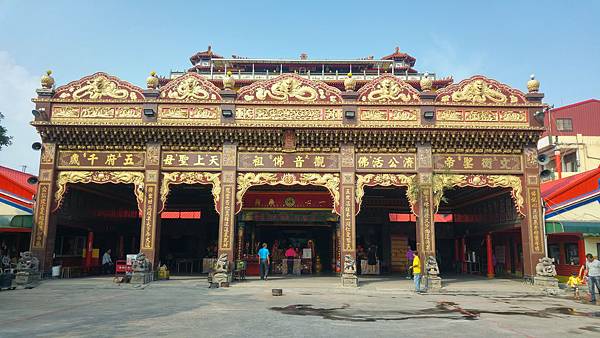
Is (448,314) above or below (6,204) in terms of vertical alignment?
below

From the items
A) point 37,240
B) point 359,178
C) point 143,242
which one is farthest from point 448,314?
point 37,240

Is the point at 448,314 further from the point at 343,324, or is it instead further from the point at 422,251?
the point at 422,251

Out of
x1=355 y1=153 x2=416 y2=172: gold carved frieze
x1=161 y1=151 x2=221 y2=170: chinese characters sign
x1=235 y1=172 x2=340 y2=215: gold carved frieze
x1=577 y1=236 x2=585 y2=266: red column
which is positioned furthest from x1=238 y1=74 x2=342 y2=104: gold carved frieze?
x1=577 y1=236 x2=585 y2=266: red column

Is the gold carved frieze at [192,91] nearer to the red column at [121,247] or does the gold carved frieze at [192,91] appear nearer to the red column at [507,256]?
the red column at [121,247]

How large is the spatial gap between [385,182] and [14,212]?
15402 mm

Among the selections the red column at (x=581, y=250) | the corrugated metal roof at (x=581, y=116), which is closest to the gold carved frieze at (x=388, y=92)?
the red column at (x=581, y=250)

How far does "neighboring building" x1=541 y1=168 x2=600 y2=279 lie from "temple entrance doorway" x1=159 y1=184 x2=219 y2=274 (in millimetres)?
16339

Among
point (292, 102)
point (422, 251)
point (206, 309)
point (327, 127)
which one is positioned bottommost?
point (206, 309)

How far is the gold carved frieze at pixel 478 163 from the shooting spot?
707 inches

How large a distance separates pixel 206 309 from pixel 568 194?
15753 mm

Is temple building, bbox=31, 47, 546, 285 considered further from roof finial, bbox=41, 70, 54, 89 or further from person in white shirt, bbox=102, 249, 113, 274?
person in white shirt, bbox=102, 249, 113, 274

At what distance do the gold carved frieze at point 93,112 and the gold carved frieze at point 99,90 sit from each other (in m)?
0.37

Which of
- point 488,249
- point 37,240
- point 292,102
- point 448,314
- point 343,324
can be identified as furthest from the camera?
point 488,249

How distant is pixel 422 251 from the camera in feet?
56.1
